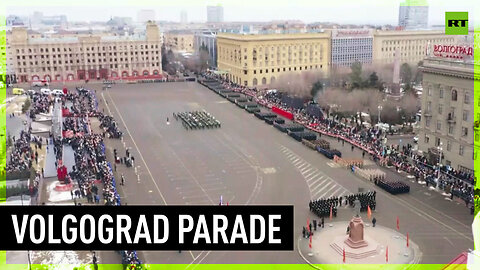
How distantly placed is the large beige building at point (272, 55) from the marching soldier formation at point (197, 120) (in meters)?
25.2

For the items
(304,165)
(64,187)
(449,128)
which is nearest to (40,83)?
(64,187)

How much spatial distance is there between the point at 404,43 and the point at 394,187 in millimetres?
60522

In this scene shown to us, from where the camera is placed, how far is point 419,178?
89.1ft

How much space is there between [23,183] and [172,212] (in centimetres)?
2005

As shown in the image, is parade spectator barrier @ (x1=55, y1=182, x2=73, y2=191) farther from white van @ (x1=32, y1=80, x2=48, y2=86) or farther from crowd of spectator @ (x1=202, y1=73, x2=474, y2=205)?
white van @ (x1=32, y1=80, x2=48, y2=86)

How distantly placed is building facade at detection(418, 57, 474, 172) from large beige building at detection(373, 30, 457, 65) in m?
48.2

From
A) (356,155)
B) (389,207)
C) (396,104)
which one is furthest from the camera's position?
(396,104)

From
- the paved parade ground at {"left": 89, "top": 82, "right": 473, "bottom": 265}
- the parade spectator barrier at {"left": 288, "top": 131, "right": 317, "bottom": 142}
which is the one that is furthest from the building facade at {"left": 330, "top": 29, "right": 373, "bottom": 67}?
the parade spectator barrier at {"left": 288, "top": 131, "right": 317, "bottom": 142}

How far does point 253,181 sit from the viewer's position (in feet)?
89.4

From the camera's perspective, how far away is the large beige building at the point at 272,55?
6881 centimetres

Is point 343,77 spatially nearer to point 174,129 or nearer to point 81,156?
point 174,129

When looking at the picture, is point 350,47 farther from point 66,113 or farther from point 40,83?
point 40,83

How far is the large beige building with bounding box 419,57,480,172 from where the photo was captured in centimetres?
2791

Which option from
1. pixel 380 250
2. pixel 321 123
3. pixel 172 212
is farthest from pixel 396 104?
pixel 172 212
